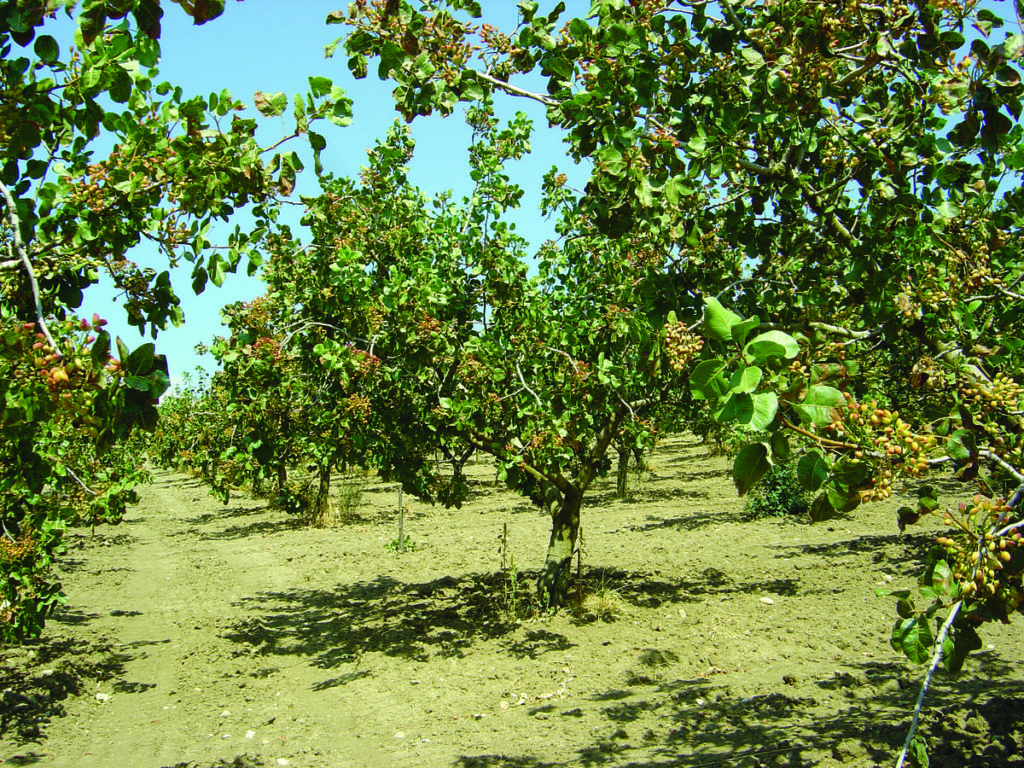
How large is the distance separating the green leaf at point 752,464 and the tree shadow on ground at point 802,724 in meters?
2.70

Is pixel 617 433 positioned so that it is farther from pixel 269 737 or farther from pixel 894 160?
pixel 894 160

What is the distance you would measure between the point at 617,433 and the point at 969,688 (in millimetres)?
3934

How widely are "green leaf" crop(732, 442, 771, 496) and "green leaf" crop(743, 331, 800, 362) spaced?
0.30m

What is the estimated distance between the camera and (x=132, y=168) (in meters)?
2.77

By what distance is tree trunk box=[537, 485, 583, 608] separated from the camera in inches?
Answer: 311

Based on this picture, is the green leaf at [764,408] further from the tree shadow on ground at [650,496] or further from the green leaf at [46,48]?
the tree shadow on ground at [650,496]

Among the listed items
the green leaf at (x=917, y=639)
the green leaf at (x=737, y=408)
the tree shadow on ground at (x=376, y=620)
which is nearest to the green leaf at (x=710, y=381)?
the green leaf at (x=737, y=408)

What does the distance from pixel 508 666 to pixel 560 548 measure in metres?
1.82

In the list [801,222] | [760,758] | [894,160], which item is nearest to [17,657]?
[760,758]

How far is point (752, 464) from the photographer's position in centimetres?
192

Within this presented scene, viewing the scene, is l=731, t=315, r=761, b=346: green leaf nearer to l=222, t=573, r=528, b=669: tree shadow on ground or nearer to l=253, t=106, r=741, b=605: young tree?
l=253, t=106, r=741, b=605: young tree

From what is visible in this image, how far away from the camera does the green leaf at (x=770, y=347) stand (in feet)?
5.44

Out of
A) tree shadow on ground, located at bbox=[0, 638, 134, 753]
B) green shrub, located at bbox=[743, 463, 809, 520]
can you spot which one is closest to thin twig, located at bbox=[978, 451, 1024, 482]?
tree shadow on ground, located at bbox=[0, 638, 134, 753]

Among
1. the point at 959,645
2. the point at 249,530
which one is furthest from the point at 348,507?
the point at 959,645
